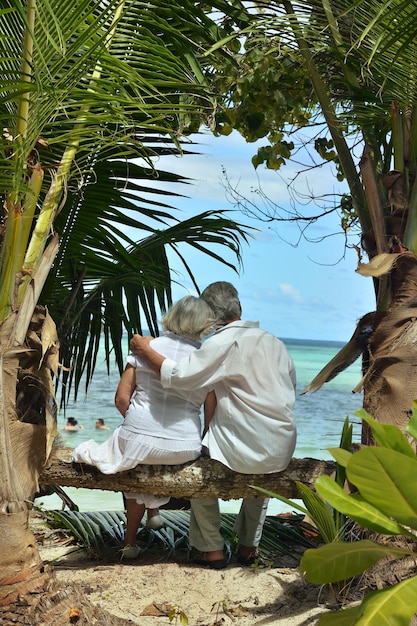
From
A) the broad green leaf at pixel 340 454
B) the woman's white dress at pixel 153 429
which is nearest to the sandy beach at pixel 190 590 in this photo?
the woman's white dress at pixel 153 429

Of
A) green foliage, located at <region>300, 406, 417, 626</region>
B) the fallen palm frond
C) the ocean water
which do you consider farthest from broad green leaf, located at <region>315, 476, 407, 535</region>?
the ocean water

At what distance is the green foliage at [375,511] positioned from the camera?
2.30 m

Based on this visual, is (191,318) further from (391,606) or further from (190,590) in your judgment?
(391,606)

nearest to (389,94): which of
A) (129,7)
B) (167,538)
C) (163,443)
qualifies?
(129,7)

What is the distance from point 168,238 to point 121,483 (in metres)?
1.66

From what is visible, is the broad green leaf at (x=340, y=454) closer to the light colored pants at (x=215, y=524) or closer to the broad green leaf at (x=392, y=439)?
the broad green leaf at (x=392, y=439)

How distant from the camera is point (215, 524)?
14.4 feet

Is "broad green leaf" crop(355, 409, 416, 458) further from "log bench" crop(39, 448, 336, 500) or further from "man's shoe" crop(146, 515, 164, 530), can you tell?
"man's shoe" crop(146, 515, 164, 530)

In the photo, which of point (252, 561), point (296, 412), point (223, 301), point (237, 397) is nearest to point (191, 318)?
point (223, 301)

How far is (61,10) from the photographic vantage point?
10.4 ft

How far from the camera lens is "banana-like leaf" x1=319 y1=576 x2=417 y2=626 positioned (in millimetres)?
2367

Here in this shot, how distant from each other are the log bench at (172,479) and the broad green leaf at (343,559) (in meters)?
1.59

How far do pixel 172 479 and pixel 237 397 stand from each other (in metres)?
0.54

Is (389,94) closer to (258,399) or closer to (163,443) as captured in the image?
(258,399)
